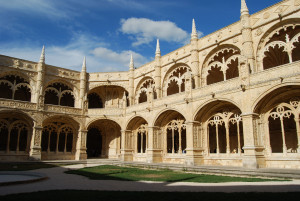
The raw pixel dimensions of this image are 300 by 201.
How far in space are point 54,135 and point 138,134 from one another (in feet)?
30.2

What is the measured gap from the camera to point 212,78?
2417cm

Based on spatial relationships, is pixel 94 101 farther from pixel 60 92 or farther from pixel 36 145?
pixel 36 145

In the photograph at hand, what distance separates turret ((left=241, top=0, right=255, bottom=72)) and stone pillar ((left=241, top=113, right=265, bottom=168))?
446cm

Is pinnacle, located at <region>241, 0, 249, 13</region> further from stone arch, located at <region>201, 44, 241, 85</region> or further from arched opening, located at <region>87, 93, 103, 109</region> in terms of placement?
arched opening, located at <region>87, 93, 103, 109</region>

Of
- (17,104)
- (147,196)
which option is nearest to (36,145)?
(17,104)

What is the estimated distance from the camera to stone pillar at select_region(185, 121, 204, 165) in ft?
59.4

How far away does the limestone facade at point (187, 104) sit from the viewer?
590 inches

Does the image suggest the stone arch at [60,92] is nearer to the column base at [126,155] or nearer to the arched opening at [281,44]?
the column base at [126,155]

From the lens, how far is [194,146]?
18297 millimetres

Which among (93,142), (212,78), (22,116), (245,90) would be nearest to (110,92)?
(93,142)

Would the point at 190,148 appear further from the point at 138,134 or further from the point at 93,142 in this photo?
the point at 93,142

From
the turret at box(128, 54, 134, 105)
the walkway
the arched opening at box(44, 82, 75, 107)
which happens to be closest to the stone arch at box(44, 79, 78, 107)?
the arched opening at box(44, 82, 75, 107)

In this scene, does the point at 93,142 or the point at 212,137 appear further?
the point at 93,142

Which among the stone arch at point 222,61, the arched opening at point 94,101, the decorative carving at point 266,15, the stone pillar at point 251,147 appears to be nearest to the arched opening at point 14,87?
the arched opening at point 94,101
